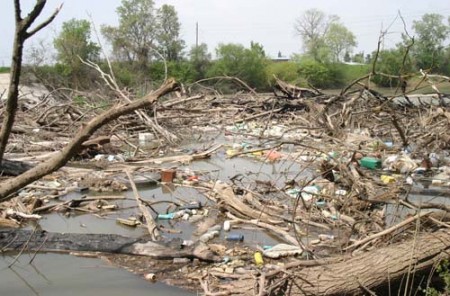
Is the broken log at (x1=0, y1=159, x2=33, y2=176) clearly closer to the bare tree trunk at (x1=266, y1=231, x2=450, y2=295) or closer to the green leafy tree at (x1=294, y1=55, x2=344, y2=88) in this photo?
the bare tree trunk at (x1=266, y1=231, x2=450, y2=295)

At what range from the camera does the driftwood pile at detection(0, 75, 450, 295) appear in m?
2.89

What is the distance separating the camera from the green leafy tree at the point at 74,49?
2041 cm

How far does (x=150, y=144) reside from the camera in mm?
9750

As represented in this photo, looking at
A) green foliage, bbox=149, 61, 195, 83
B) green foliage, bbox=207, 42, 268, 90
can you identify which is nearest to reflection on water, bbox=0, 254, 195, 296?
green foliage, bbox=149, 61, 195, 83

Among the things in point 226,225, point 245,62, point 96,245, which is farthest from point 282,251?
point 245,62

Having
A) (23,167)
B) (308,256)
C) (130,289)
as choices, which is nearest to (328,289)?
(308,256)

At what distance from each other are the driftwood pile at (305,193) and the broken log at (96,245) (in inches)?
0.9

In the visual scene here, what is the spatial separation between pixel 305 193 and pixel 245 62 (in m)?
29.3

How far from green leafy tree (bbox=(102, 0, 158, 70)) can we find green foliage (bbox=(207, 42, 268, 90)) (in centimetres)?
483

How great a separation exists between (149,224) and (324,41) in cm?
4898

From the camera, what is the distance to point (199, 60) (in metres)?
31.4

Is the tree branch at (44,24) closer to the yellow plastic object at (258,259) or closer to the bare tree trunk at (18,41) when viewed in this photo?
the bare tree trunk at (18,41)

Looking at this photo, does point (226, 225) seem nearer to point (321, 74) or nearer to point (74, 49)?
point (74, 49)

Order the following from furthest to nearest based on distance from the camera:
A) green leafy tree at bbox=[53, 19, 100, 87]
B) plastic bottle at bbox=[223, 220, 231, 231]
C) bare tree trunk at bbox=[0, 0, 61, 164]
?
green leafy tree at bbox=[53, 19, 100, 87]
plastic bottle at bbox=[223, 220, 231, 231]
bare tree trunk at bbox=[0, 0, 61, 164]
